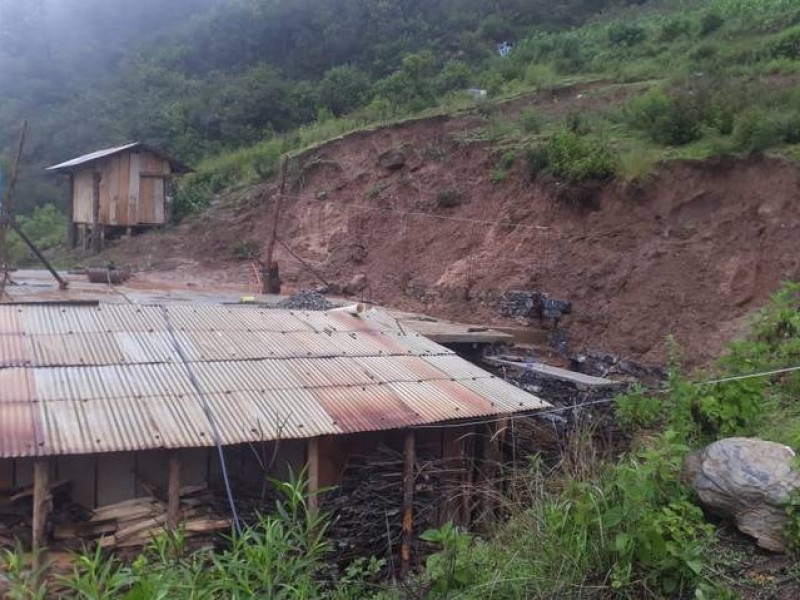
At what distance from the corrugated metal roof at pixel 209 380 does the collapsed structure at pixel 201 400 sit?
0.05 ft

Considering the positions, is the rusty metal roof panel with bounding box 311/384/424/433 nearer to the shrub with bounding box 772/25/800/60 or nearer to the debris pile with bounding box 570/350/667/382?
the debris pile with bounding box 570/350/667/382

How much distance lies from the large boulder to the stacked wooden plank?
3.52m

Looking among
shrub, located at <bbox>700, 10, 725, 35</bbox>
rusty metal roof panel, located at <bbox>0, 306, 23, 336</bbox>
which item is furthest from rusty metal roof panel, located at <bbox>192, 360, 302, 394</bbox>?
shrub, located at <bbox>700, 10, 725, 35</bbox>

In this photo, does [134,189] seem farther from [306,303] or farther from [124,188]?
[306,303]

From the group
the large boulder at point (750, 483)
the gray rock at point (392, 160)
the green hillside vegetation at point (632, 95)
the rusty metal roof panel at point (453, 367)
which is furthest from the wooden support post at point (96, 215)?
the large boulder at point (750, 483)

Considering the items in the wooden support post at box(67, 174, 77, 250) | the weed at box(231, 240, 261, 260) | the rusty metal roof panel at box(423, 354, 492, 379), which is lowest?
the rusty metal roof panel at box(423, 354, 492, 379)

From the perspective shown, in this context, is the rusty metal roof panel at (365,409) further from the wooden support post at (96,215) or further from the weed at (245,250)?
the wooden support post at (96,215)

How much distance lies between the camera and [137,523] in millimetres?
6531

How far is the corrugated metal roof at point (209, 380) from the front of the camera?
6.06 m

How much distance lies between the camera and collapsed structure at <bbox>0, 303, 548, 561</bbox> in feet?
19.9

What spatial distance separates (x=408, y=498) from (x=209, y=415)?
182cm

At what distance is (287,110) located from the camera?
93.2ft

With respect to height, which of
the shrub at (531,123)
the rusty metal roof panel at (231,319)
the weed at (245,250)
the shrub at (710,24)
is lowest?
the rusty metal roof panel at (231,319)

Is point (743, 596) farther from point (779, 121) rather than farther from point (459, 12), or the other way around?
point (459, 12)
